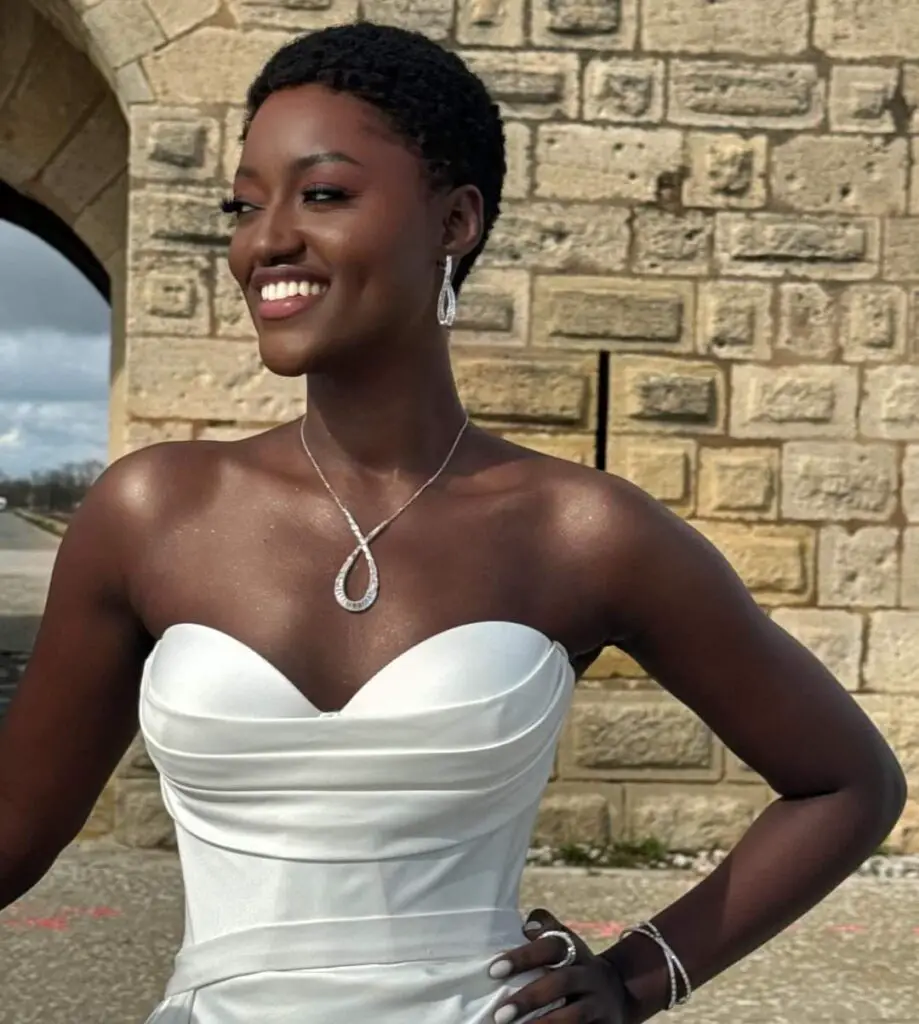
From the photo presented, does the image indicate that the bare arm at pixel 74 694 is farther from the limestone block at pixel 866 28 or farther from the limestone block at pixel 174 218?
the limestone block at pixel 866 28

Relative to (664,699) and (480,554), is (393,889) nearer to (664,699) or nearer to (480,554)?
(480,554)

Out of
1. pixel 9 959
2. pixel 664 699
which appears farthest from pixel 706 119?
pixel 9 959

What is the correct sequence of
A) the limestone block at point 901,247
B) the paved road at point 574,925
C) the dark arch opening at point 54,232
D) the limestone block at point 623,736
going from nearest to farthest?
the paved road at point 574,925 < the limestone block at point 623,736 < the limestone block at point 901,247 < the dark arch opening at point 54,232

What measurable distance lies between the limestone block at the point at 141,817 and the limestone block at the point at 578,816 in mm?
1186

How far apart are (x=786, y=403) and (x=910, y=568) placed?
68cm

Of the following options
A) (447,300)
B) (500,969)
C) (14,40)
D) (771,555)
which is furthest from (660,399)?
(500,969)

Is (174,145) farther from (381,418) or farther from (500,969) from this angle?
(500,969)

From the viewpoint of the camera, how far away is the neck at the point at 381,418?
1212 mm

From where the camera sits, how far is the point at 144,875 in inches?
172

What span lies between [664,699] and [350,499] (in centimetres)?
361

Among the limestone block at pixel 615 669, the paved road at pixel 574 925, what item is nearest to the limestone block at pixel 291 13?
the limestone block at pixel 615 669

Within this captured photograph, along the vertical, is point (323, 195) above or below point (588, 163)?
below

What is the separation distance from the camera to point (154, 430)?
4.57 m

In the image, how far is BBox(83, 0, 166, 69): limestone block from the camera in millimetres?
4586
